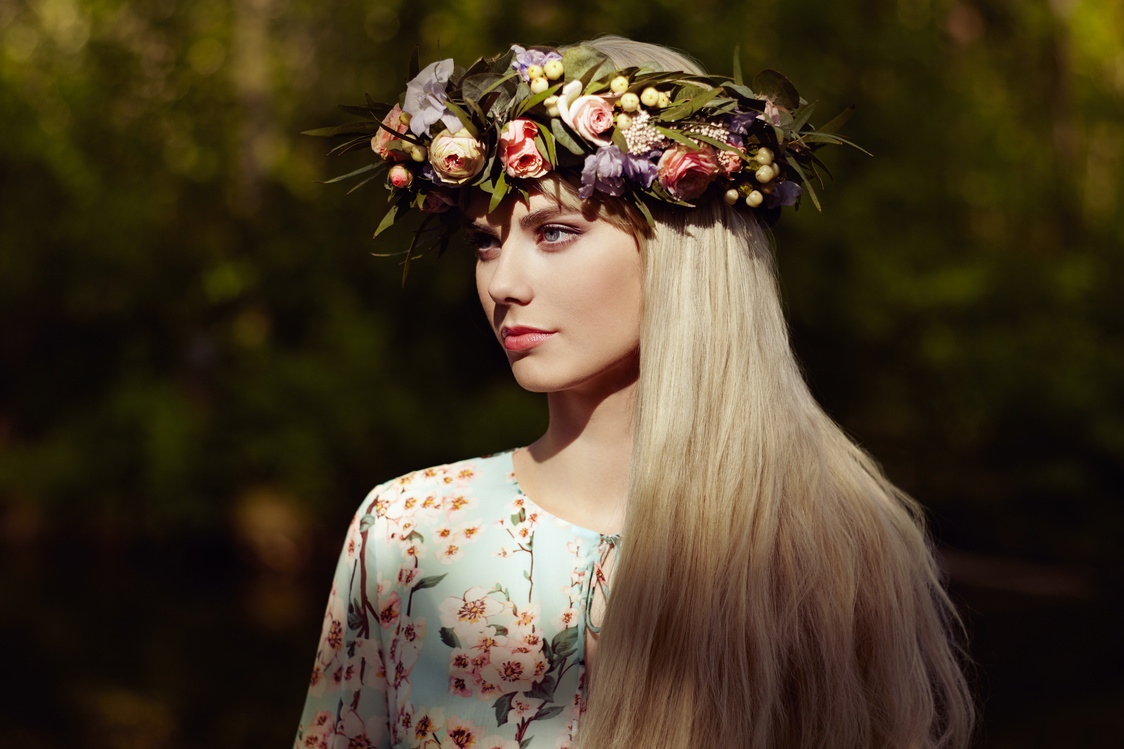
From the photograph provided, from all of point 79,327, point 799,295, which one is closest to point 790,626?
point 799,295

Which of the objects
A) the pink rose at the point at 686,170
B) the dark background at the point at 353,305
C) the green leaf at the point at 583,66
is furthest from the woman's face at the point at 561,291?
the dark background at the point at 353,305

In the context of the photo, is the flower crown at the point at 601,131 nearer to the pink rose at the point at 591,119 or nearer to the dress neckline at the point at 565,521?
the pink rose at the point at 591,119

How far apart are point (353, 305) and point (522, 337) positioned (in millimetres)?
5986

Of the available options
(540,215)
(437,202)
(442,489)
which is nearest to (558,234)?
(540,215)

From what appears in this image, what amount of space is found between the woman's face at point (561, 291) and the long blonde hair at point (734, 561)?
5cm

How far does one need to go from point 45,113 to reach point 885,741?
332 inches

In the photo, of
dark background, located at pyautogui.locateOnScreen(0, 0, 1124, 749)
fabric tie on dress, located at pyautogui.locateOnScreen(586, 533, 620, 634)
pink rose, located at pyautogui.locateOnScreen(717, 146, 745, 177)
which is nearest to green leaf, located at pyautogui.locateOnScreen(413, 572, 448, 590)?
fabric tie on dress, located at pyautogui.locateOnScreen(586, 533, 620, 634)

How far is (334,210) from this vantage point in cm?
762

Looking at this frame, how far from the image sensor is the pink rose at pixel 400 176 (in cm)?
169

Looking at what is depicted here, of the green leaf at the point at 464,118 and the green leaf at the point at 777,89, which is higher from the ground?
the green leaf at the point at 777,89

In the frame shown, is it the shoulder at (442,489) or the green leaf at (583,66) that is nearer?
the green leaf at (583,66)

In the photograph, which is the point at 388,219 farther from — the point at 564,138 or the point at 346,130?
the point at 564,138

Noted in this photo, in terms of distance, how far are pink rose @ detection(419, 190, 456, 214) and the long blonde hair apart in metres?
0.35

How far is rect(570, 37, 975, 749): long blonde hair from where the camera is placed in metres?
1.57
